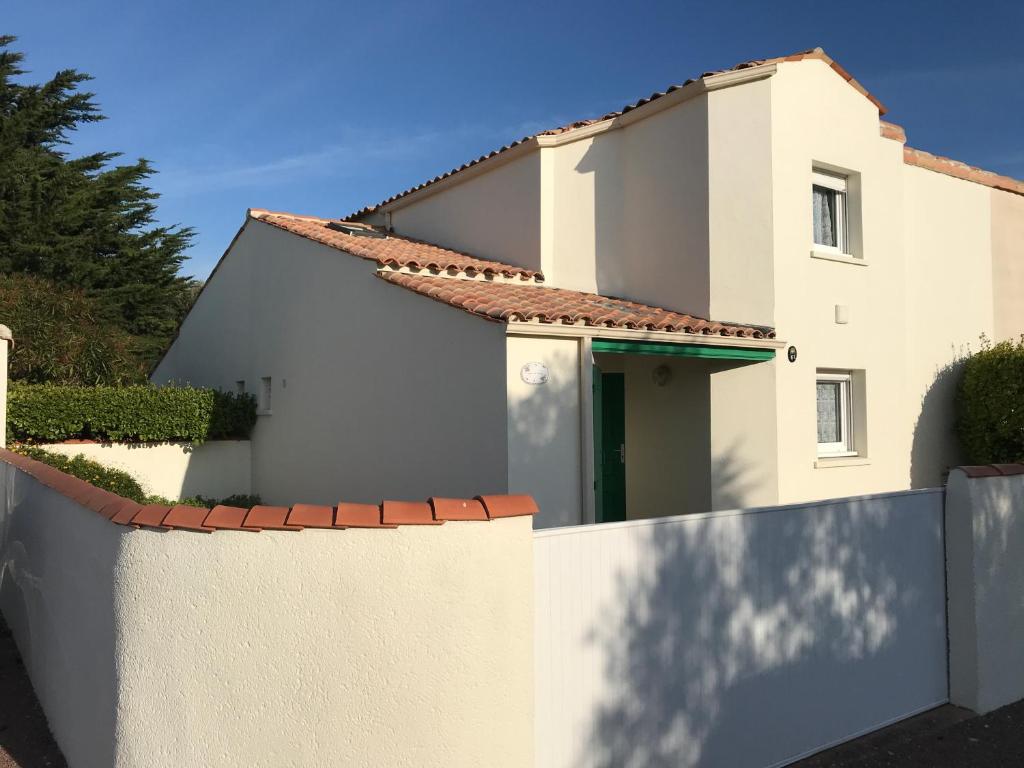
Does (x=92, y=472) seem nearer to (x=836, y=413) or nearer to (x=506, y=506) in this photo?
(x=506, y=506)

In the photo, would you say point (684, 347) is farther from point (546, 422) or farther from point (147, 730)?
point (147, 730)

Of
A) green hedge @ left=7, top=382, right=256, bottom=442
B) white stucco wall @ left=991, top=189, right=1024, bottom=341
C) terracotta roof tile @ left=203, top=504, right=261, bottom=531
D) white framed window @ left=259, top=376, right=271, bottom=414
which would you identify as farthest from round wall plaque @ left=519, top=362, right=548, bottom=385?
white stucco wall @ left=991, top=189, right=1024, bottom=341

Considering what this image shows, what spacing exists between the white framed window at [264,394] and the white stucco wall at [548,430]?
855 centimetres

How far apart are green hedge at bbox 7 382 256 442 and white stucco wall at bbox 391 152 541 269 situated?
5.11 metres

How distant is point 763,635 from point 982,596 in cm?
250

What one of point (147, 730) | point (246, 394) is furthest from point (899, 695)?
point (246, 394)

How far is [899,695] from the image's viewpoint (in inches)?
243

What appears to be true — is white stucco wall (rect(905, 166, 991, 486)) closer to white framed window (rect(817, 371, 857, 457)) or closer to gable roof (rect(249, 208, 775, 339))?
white framed window (rect(817, 371, 857, 457))

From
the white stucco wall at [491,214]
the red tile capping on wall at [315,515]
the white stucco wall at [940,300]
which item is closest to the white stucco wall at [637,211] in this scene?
the white stucco wall at [491,214]

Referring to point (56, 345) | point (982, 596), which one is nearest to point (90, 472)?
point (56, 345)

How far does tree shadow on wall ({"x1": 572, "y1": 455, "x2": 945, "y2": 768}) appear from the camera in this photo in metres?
4.71

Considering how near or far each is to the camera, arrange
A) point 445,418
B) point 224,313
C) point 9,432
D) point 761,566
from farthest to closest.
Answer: point 224,313
point 9,432
point 445,418
point 761,566

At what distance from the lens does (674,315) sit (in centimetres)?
1048

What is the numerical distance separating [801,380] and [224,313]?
1266cm
